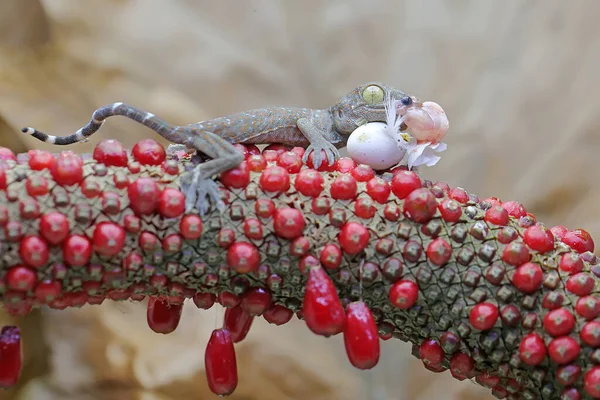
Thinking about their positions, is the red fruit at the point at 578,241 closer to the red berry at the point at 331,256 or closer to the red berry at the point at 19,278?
the red berry at the point at 331,256

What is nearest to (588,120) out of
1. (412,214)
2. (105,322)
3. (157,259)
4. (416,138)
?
(416,138)

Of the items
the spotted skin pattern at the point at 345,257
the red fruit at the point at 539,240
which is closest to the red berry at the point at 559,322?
the spotted skin pattern at the point at 345,257

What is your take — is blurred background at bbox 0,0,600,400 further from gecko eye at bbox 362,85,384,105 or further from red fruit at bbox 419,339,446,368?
red fruit at bbox 419,339,446,368

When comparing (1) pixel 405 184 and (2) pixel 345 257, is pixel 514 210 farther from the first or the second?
(2) pixel 345 257

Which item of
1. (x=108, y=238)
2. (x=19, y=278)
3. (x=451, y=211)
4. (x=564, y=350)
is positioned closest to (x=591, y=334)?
(x=564, y=350)

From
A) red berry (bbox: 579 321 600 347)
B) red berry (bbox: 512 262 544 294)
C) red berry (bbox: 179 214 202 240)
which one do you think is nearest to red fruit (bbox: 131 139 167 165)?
red berry (bbox: 179 214 202 240)

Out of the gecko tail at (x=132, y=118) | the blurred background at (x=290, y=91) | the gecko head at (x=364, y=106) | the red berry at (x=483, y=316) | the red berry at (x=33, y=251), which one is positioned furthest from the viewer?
the blurred background at (x=290, y=91)
